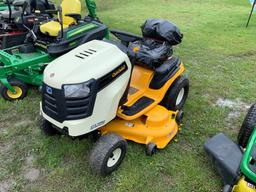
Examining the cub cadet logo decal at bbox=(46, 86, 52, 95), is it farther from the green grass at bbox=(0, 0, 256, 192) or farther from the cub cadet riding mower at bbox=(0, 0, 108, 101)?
the cub cadet riding mower at bbox=(0, 0, 108, 101)

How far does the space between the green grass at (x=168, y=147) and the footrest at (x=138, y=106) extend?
357 millimetres

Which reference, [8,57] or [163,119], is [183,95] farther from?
[8,57]

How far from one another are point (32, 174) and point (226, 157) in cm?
171

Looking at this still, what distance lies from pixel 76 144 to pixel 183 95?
4.80 ft

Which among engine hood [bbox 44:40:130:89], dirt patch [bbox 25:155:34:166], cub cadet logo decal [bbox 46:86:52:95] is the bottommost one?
dirt patch [bbox 25:155:34:166]

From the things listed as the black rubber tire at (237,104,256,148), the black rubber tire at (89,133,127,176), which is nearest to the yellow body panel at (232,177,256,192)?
the black rubber tire at (237,104,256,148)

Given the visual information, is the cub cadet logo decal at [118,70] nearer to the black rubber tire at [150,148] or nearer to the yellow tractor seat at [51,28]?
the black rubber tire at [150,148]

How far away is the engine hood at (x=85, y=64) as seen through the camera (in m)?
2.51

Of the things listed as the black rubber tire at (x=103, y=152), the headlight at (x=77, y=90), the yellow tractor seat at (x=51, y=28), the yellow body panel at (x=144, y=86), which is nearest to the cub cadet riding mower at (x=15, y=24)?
the yellow tractor seat at (x=51, y=28)

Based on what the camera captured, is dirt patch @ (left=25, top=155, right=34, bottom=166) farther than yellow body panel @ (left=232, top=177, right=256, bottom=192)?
Yes

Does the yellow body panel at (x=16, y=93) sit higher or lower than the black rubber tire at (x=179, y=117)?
lower

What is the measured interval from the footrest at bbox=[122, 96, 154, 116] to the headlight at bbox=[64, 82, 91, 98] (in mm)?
650

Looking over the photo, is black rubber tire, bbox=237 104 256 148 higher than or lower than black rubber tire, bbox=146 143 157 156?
higher

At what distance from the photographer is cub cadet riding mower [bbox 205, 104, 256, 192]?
7.89 feet
